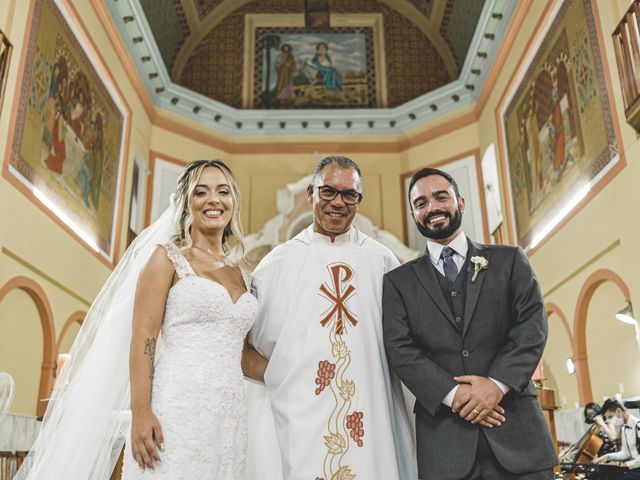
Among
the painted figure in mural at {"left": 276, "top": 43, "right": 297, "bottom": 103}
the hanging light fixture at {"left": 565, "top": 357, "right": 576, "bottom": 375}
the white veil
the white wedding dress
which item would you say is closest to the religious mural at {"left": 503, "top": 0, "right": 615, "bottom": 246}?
the hanging light fixture at {"left": 565, "top": 357, "right": 576, "bottom": 375}

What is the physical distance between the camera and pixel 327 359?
2869 millimetres

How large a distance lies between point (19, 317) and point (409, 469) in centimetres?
618

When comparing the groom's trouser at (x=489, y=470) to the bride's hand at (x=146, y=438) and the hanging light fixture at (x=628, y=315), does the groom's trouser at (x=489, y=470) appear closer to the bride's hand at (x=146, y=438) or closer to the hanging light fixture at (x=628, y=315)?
the bride's hand at (x=146, y=438)

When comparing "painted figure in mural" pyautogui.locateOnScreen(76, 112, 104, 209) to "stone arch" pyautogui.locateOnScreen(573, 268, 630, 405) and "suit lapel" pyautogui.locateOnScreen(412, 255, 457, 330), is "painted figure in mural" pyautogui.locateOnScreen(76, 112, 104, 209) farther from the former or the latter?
"suit lapel" pyautogui.locateOnScreen(412, 255, 457, 330)

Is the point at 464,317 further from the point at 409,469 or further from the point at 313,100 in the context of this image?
the point at 313,100

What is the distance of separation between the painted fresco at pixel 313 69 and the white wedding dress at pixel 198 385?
11.3 m

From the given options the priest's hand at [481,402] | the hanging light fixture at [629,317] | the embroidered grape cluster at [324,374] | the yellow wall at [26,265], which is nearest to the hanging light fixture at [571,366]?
the hanging light fixture at [629,317]

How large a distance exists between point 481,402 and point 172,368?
1177mm

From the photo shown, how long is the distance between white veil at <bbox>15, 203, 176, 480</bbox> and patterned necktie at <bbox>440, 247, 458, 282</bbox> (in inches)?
48.2

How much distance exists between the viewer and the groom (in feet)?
7.62

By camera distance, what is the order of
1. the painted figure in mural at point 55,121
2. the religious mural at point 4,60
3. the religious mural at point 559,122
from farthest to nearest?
the painted figure in mural at point 55,121, the religious mural at point 559,122, the religious mural at point 4,60

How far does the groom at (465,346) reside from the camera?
91.4 inches

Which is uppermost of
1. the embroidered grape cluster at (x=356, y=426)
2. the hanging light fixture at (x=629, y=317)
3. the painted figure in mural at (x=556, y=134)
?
the painted figure in mural at (x=556, y=134)

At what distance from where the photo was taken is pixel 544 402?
4.54 meters
